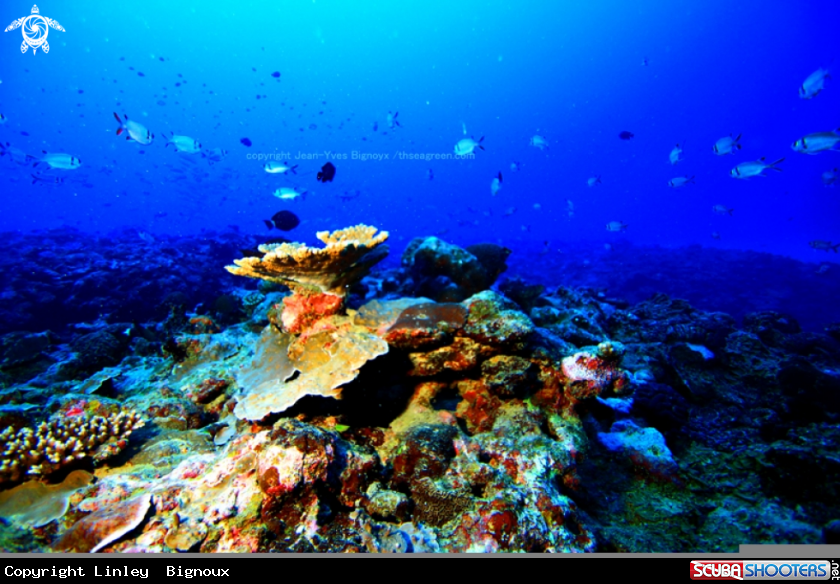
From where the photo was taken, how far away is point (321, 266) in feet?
10.6

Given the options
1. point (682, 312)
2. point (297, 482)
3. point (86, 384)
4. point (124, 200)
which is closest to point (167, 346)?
point (86, 384)

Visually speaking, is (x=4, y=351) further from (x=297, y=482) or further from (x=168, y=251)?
A: (x=168, y=251)

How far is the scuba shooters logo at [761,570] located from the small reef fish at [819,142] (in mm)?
10910

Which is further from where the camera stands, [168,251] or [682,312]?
[168,251]

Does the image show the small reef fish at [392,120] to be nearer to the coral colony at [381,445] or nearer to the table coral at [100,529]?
the coral colony at [381,445]

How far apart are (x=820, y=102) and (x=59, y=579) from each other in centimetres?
13828

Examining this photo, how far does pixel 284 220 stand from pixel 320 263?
607 cm

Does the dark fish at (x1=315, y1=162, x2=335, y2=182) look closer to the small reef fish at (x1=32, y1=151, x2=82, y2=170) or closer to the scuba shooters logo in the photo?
the scuba shooters logo

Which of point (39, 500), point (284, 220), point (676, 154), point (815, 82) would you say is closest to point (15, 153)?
point (284, 220)

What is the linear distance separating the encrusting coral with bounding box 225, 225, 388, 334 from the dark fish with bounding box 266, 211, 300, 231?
4.77 metres

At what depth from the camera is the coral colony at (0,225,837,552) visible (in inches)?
94.0

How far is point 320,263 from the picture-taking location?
3.15 metres

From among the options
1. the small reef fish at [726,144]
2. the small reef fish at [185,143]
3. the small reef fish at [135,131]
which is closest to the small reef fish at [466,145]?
the small reef fish at [726,144]

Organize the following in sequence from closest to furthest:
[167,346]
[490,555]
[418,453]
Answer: [490,555] → [418,453] → [167,346]
